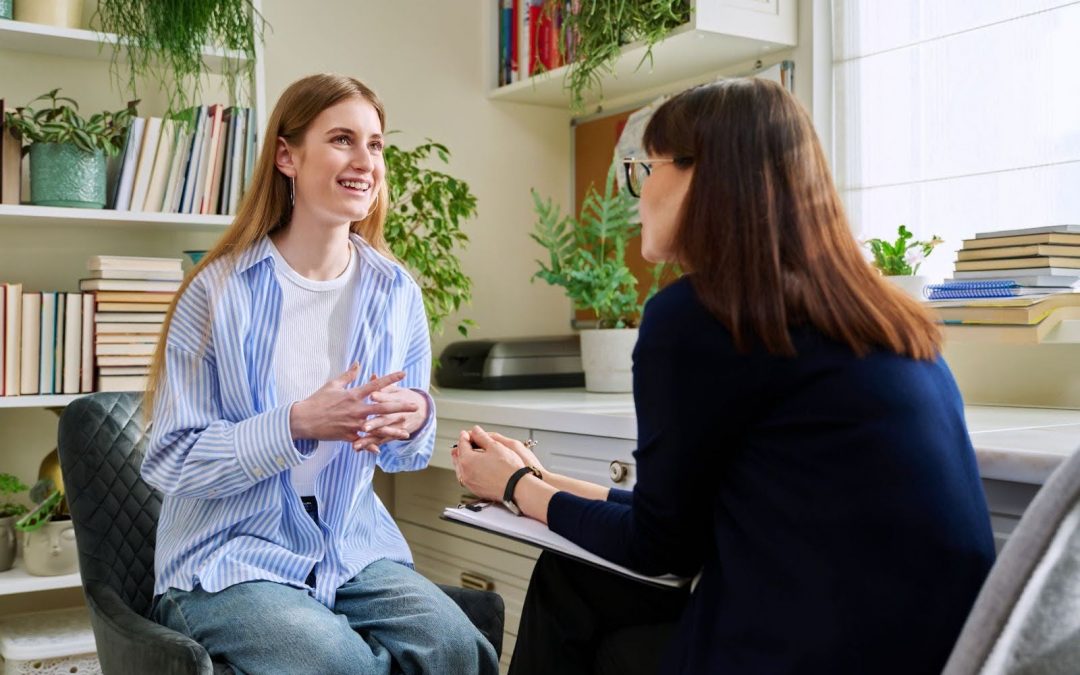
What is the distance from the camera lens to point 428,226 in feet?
8.95

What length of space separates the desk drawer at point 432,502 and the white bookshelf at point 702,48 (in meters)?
1.08

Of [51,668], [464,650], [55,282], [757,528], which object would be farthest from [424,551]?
[757,528]

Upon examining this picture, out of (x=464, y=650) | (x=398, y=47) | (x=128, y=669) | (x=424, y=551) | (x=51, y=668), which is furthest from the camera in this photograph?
(x=398, y=47)

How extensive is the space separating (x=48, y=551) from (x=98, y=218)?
70 cm

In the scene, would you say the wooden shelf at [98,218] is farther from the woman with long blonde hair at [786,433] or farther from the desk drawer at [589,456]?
the woman with long blonde hair at [786,433]

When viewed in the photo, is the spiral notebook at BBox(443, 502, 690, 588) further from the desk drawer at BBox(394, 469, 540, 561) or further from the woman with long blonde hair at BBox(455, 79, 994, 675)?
the desk drawer at BBox(394, 469, 540, 561)

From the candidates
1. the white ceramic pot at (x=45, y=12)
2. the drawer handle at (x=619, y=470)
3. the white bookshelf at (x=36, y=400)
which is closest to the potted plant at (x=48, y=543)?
the white bookshelf at (x=36, y=400)

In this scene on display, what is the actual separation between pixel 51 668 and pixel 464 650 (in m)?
1.12

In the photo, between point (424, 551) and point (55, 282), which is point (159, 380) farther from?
point (424, 551)

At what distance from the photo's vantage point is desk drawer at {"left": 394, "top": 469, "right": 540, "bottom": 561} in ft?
8.31

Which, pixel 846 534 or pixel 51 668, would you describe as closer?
pixel 846 534

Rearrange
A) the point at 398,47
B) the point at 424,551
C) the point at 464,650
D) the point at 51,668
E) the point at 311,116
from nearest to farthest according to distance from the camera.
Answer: the point at 464,650, the point at 311,116, the point at 51,668, the point at 424,551, the point at 398,47

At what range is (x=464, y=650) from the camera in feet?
4.99

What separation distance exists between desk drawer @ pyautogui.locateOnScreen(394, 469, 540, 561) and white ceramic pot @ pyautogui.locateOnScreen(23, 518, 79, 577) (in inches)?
33.2
